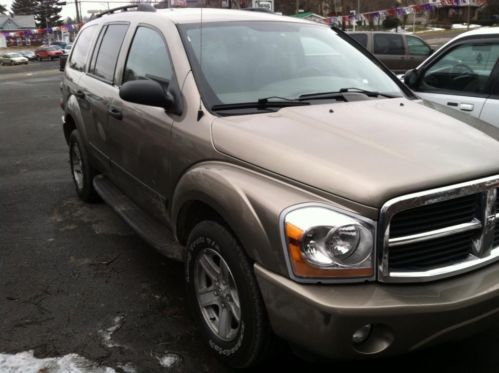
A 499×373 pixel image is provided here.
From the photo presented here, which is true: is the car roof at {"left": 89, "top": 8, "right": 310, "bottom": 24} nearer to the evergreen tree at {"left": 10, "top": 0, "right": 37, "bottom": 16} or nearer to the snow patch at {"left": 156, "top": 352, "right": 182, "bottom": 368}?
the snow patch at {"left": 156, "top": 352, "right": 182, "bottom": 368}

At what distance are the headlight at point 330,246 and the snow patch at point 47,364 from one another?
1.35 metres

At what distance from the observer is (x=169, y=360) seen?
117 inches

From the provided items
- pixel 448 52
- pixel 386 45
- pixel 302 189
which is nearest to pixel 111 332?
pixel 302 189

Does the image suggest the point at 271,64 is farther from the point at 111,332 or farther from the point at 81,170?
the point at 81,170

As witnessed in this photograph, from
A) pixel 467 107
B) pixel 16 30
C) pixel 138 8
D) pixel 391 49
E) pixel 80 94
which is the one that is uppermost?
pixel 16 30

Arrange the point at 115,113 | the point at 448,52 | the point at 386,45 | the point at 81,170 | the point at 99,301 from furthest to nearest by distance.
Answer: the point at 386,45 < the point at 81,170 < the point at 448,52 < the point at 115,113 < the point at 99,301

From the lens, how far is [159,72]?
143 inches

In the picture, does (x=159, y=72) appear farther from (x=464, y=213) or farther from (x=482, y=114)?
(x=482, y=114)

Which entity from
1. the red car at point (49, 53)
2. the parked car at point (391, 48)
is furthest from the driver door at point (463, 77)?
the red car at point (49, 53)

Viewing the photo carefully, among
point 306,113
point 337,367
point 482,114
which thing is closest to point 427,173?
point 306,113

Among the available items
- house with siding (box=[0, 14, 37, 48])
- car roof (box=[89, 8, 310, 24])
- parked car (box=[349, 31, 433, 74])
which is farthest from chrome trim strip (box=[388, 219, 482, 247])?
house with siding (box=[0, 14, 37, 48])

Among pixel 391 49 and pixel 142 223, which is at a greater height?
pixel 391 49

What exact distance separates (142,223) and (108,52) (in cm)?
168

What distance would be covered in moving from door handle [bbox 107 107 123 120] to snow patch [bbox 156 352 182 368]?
1.87 m
